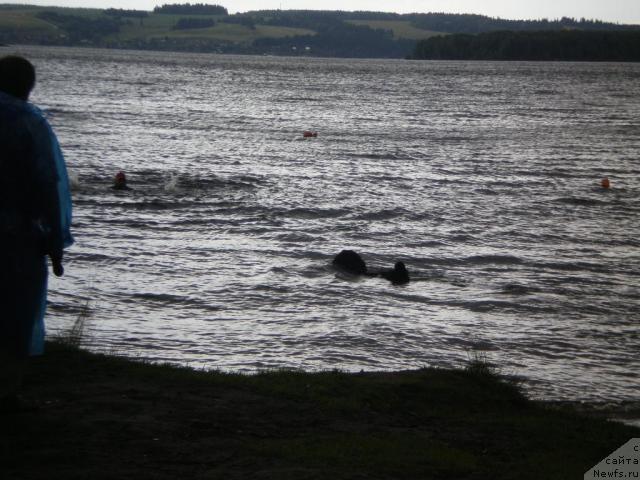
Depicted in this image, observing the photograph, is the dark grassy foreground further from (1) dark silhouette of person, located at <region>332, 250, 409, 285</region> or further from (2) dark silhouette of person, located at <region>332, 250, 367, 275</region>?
(2) dark silhouette of person, located at <region>332, 250, 367, 275</region>

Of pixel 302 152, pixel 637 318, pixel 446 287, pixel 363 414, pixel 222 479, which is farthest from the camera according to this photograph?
pixel 302 152

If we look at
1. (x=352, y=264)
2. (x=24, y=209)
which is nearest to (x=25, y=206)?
(x=24, y=209)

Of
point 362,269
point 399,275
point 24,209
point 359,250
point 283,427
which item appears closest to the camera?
point 24,209

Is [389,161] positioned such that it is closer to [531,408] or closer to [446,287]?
[446,287]

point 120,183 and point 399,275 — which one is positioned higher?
point 399,275

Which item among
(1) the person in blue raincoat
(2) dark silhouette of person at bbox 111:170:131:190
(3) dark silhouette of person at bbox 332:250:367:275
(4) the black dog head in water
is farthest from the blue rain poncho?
(2) dark silhouette of person at bbox 111:170:131:190

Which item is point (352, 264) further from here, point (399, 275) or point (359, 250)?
point (359, 250)

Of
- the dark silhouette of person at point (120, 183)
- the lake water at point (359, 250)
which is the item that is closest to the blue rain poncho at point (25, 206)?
the lake water at point (359, 250)

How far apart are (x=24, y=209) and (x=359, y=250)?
497 inches

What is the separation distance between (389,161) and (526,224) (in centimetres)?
1396

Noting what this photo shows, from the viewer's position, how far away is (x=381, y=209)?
23.7 meters

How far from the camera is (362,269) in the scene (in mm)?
15641

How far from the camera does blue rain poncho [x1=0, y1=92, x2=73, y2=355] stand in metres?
5.90

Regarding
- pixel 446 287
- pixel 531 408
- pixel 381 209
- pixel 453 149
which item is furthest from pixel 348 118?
pixel 531 408
